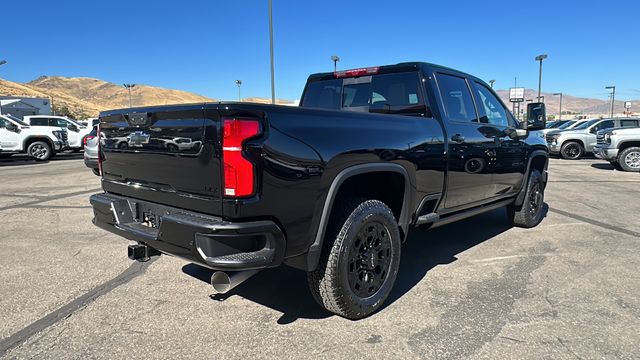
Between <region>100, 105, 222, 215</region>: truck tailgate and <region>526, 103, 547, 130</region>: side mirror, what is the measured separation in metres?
4.11

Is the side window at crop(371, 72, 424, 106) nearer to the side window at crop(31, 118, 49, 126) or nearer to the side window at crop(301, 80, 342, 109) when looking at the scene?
the side window at crop(301, 80, 342, 109)

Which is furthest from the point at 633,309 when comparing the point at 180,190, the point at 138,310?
the point at 138,310

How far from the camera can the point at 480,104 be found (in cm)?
463

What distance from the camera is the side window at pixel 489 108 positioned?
4633mm

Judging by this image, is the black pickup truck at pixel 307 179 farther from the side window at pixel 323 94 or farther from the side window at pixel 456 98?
the side window at pixel 323 94

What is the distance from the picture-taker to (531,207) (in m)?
5.80

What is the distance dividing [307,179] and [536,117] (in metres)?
3.76

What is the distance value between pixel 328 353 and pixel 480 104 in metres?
3.22

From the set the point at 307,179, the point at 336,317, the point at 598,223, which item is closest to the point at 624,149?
the point at 598,223

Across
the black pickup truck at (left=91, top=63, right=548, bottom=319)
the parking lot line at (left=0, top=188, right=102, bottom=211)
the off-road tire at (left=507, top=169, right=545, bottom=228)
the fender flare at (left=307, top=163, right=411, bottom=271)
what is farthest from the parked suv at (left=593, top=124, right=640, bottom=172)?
the parking lot line at (left=0, top=188, right=102, bottom=211)

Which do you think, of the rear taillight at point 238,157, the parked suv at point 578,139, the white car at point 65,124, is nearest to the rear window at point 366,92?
the rear taillight at point 238,157

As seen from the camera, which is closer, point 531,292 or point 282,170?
point 282,170

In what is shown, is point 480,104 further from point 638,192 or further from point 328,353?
point 638,192

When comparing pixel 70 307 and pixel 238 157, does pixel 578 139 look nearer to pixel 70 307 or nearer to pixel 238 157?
pixel 238 157
